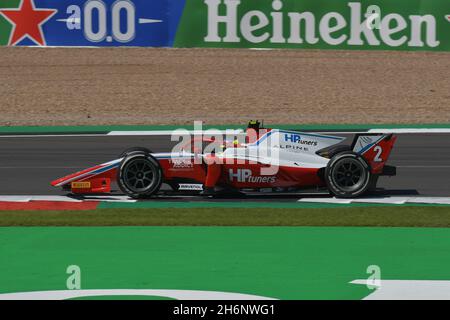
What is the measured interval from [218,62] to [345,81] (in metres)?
4.54

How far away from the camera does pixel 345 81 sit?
30.1m

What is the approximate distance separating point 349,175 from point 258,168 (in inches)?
53.1

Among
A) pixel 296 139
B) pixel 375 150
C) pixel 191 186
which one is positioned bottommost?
pixel 191 186

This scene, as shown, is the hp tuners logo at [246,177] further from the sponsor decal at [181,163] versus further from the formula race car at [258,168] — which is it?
the sponsor decal at [181,163]

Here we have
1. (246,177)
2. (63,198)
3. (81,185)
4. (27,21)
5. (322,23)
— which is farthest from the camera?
(27,21)

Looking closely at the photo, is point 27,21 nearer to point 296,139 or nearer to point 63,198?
point 63,198

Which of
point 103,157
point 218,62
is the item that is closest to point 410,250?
point 103,157

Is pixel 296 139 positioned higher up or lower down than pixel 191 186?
higher up

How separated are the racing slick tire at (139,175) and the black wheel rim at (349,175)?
2.60 metres

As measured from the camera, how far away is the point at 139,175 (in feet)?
46.9

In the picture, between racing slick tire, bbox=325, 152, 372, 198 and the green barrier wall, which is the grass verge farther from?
the green barrier wall

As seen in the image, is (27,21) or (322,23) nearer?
(322,23)

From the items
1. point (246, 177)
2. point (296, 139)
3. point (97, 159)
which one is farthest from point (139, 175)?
point (97, 159)

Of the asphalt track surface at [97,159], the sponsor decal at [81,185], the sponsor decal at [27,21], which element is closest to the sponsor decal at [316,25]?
the sponsor decal at [27,21]
